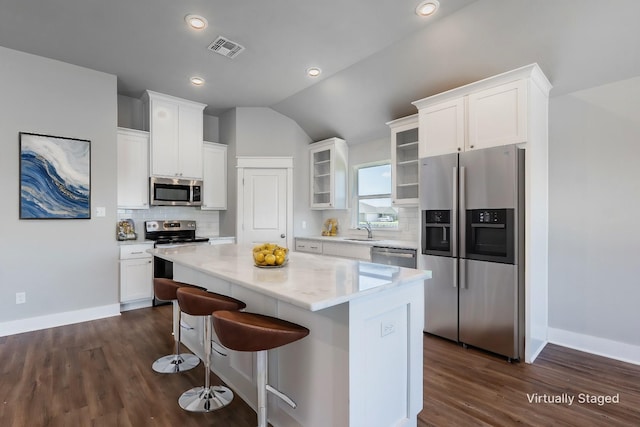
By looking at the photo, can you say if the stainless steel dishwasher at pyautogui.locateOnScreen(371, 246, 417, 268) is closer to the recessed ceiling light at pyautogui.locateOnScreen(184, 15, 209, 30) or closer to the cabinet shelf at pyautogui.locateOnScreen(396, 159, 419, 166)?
the cabinet shelf at pyautogui.locateOnScreen(396, 159, 419, 166)

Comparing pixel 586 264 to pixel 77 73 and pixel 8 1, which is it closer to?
pixel 8 1

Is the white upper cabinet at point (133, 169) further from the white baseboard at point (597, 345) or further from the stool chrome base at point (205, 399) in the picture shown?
the white baseboard at point (597, 345)

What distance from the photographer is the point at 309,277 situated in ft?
5.82

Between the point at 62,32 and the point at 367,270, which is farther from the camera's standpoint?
the point at 62,32

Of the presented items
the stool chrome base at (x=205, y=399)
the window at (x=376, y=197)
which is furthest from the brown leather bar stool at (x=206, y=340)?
the window at (x=376, y=197)

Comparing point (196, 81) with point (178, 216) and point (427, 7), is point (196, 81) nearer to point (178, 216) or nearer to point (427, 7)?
point (178, 216)

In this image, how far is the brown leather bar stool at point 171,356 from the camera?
2.43 m

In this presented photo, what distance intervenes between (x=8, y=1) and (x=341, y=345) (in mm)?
3818

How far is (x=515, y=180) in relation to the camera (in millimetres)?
2703

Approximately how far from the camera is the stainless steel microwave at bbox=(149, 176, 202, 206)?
450 centimetres

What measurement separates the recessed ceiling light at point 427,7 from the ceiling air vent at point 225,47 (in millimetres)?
1800

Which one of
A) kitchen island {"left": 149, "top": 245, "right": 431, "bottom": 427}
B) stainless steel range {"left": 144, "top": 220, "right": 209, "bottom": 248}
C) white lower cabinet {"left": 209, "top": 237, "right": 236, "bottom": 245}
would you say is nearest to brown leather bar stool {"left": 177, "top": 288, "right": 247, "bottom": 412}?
kitchen island {"left": 149, "top": 245, "right": 431, "bottom": 427}

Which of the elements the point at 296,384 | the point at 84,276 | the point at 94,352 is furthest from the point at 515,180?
the point at 84,276

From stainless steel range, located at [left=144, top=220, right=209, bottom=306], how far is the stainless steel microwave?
422 mm
